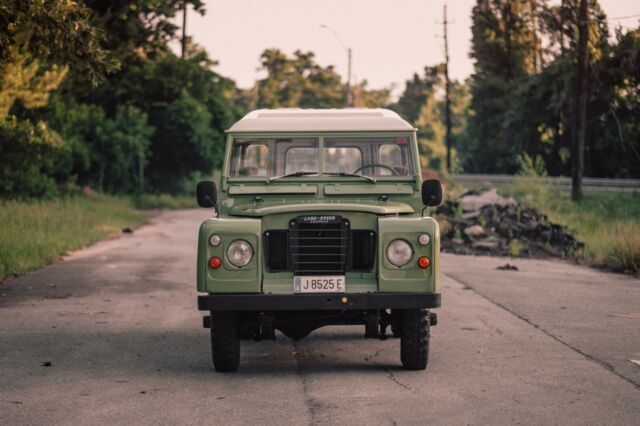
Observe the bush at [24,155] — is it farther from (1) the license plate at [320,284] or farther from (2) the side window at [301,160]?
(1) the license plate at [320,284]

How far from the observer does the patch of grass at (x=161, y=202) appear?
46.8 metres

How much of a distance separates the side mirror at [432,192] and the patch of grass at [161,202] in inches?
1467

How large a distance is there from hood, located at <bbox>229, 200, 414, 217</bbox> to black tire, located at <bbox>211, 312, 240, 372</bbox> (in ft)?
2.98

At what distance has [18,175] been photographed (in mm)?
29859

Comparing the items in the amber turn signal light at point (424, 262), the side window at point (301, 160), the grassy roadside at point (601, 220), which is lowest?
the grassy roadside at point (601, 220)

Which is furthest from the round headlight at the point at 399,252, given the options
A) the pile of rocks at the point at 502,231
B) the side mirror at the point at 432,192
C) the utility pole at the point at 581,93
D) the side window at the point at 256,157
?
the utility pole at the point at 581,93

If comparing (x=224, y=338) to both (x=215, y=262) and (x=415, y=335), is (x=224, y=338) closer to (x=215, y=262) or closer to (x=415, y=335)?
(x=215, y=262)

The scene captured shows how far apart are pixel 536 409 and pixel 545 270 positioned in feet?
39.5

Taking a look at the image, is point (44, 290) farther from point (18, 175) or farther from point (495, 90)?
point (495, 90)

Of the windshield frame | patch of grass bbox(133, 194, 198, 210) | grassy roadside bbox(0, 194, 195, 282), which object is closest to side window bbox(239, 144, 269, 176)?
the windshield frame

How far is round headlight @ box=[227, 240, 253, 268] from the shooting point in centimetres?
862

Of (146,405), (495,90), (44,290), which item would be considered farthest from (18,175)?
(495,90)

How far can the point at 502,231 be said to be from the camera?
81.9 ft

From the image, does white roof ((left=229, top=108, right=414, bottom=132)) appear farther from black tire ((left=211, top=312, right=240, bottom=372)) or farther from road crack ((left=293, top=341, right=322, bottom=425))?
road crack ((left=293, top=341, right=322, bottom=425))
